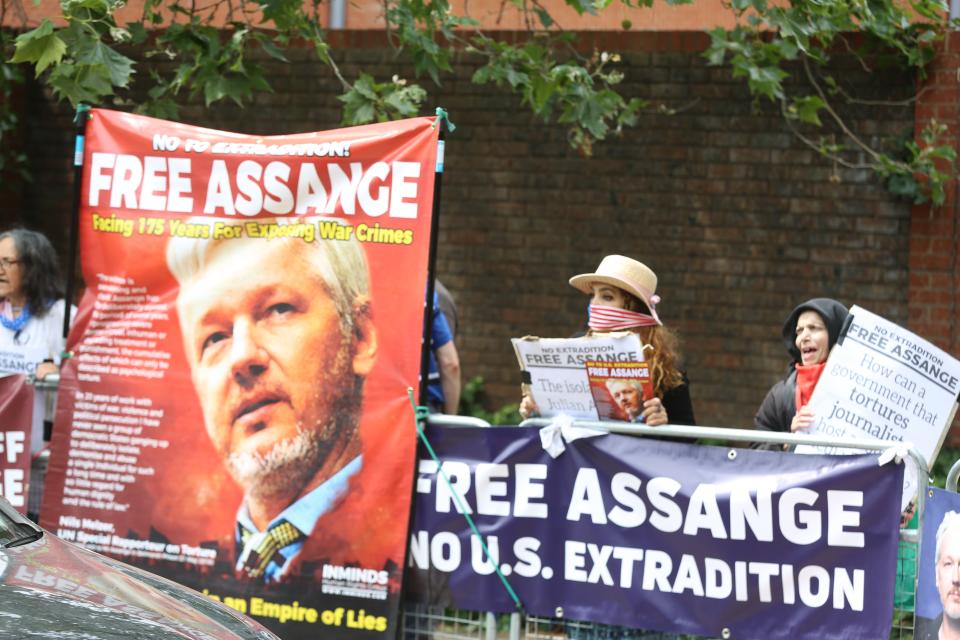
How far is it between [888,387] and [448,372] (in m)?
2.45

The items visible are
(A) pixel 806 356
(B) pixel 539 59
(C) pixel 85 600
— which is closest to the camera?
(C) pixel 85 600

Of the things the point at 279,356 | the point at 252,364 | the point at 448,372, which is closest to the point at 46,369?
the point at 252,364

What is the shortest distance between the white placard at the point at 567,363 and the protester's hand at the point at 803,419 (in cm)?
73

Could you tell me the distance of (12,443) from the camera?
6336 millimetres

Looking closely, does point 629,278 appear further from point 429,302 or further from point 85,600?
point 85,600

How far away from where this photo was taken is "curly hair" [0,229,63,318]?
706 cm

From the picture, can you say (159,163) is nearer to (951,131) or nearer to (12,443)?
(12,443)

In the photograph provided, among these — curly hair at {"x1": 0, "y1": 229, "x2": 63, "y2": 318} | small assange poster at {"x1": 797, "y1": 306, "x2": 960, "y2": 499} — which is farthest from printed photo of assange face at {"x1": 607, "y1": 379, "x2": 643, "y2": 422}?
curly hair at {"x1": 0, "y1": 229, "x2": 63, "y2": 318}

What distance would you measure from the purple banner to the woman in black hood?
1.83 ft

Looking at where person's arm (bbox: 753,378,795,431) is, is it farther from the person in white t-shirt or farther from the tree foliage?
the person in white t-shirt

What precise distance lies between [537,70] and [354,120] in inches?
51.3

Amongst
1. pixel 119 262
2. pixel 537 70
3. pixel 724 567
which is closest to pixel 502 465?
pixel 724 567

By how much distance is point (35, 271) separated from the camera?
23.2ft

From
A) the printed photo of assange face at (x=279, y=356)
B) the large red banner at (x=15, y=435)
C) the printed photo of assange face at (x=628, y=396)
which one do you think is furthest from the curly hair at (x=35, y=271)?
the printed photo of assange face at (x=628, y=396)
